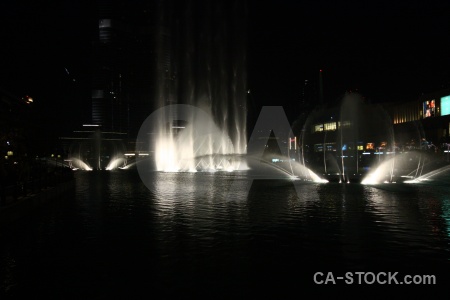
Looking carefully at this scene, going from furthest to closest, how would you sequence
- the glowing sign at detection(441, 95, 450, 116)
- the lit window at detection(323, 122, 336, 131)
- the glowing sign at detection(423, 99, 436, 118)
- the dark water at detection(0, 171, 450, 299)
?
the lit window at detection(323, 122, 336, 131)
the glowing sign at detection(423, 99, 436, 118)
the glowing sign at detection(441, 95, 450, 116)
the dark water at detection(0, 171, 450, 299)

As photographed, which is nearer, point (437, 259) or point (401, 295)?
point (401, 295)

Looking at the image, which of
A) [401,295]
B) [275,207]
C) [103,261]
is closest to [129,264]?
[103,261]

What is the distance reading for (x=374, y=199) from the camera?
20.2 meters

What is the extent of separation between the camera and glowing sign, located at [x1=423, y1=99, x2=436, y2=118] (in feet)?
314

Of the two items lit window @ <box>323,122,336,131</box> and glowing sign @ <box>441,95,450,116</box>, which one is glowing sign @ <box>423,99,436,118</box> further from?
lit window @ <box>323,122,336,131</box>

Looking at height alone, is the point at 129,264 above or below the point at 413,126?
below

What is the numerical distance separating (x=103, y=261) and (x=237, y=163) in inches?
2173

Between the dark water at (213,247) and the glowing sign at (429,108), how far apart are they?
84.3 meters

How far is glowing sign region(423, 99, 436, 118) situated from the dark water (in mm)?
84336

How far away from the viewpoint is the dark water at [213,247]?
770 cm

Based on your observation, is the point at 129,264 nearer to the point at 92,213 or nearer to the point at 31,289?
the point at 31,289

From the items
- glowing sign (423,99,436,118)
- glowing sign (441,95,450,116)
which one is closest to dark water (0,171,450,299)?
glowing sign (441,95,450,116)

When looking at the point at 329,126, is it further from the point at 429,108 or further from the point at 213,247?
the point at 213,247

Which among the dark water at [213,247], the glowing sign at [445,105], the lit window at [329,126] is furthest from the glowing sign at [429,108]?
the dark water at [213,247]
